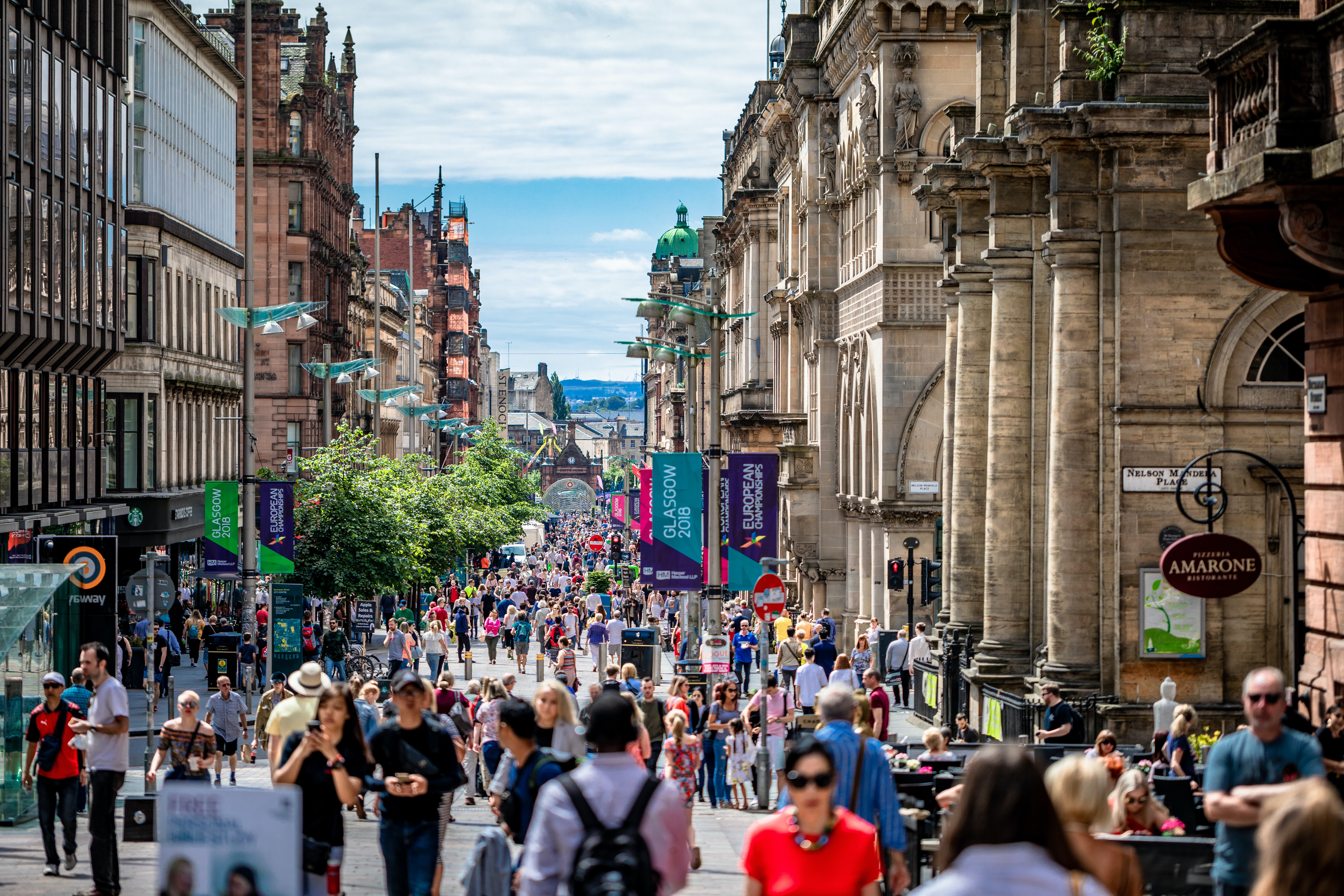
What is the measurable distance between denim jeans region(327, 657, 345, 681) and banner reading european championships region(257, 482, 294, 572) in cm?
185

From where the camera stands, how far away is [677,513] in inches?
1220

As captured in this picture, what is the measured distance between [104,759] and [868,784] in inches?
241

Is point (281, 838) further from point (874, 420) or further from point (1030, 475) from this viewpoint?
point (874, 420)

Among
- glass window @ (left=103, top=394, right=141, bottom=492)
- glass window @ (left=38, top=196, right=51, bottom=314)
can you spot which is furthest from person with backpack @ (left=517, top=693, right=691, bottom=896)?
glass window @ (left=103, top=394, right=141, bottom=492)

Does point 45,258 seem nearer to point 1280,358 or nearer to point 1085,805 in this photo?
point 1280,358

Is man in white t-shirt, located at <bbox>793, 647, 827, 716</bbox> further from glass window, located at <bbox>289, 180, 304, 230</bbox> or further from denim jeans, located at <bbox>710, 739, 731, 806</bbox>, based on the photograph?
glass window, located at <bbox>289, 180, 304, 230</bbox>

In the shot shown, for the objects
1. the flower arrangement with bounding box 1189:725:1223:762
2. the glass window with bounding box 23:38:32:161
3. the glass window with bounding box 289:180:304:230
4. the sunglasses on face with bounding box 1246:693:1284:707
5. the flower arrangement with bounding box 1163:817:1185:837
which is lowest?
the flower arrangement with bounding box 1189:725:1223:762

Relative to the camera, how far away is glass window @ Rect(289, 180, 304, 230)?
260 ft

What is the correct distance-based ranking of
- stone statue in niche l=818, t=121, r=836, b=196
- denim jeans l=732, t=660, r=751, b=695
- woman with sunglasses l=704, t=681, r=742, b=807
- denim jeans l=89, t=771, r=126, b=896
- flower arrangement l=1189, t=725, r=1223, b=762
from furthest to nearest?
stone statue in niche l=818, t=121, r=836, b=196, denim jeans l=732, t=660, r=751, b=695, woman with sunglasses l=704, t=681, r=742, b=807, flower arrangement l=1189, t=725, r=1223, b=762, denim jeans l=89, t=771, r=126, b=896

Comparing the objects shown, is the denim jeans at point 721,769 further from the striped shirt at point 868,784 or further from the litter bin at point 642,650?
the litter bin at point 642,650

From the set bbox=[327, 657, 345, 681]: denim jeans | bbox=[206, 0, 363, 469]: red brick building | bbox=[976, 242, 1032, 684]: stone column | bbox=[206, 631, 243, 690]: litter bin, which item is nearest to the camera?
bbox=[976, 242, 1032, 684]: stone column

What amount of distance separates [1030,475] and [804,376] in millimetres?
30131

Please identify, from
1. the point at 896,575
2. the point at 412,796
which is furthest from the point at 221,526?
the point at 412,796

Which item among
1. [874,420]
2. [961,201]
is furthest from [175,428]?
[961,201]
